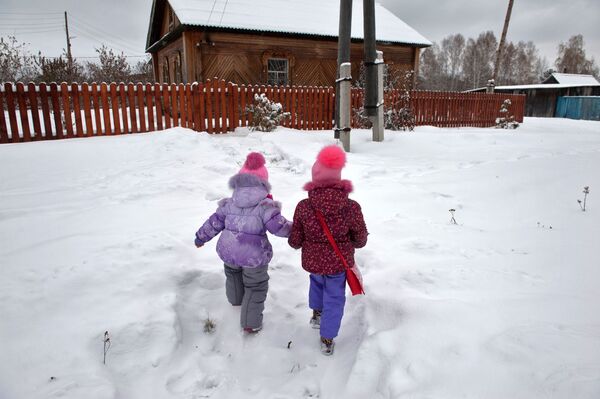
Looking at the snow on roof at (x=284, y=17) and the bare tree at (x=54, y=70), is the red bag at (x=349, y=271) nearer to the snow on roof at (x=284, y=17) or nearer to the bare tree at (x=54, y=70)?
the snow on roof at (x=284, y=17)

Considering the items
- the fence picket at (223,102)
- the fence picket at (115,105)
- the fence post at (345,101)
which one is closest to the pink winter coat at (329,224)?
the fence post at (345,101)

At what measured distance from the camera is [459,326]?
2.16m

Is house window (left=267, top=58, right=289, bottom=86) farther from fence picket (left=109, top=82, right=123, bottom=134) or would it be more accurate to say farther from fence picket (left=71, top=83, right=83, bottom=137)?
fence picket (left=71, top=83, right=83, bottom=137)

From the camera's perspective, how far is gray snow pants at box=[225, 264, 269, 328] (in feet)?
8.15

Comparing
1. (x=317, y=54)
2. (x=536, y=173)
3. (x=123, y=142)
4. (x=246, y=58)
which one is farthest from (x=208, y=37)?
(x=536, y=173)

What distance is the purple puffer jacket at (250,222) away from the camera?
241 centimetres

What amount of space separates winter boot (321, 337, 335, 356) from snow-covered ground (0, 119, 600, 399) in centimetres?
5

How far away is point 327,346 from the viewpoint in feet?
7.82

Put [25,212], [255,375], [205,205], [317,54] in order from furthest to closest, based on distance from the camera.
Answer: [317,54] → [205,205] → [25,212] → [255,375]

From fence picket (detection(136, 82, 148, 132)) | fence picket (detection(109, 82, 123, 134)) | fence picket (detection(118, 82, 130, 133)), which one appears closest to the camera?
fence picket (detection(109, 82, 123, 134))

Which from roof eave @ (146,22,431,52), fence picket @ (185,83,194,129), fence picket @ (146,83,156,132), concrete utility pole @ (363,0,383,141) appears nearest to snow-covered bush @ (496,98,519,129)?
roof eave @ (146,22,431,52)

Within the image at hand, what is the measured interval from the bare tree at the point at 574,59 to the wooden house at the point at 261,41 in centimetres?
5950

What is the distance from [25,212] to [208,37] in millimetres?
12671

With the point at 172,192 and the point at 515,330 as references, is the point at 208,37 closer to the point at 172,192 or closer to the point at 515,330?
the point at 172,192
